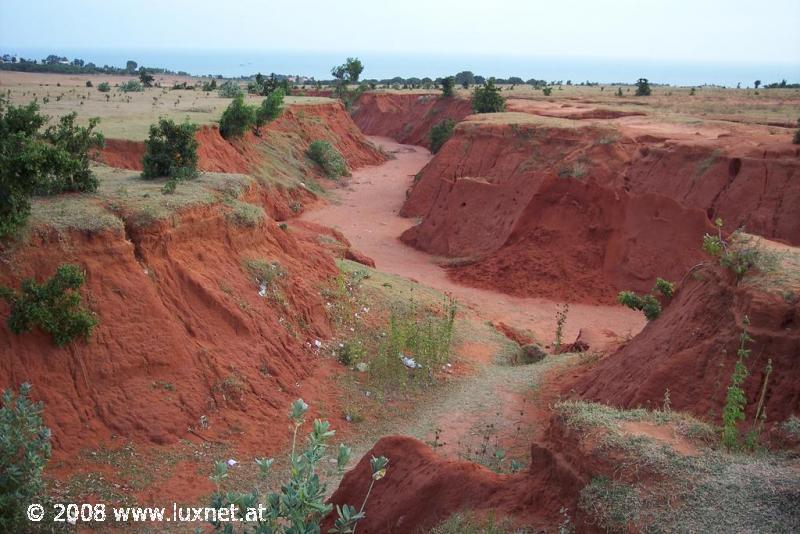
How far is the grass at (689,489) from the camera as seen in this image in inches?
174

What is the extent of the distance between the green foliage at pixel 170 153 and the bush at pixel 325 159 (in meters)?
18.9

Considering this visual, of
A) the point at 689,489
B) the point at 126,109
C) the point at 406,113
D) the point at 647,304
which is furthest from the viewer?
the point at 406,113

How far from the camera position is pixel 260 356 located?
1028cm

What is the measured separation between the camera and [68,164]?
28.9 ft

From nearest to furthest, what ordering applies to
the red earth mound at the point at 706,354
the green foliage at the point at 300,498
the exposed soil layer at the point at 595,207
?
the green foliage at the point at 300,498
the red earth mound at the point at 706,354
the exposed soil layer at the point at 595,207

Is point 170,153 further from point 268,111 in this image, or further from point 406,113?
point 406,113

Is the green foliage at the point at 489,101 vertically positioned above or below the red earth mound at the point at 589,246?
above

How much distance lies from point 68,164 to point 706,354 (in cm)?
837

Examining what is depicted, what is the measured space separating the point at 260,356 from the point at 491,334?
5689mm

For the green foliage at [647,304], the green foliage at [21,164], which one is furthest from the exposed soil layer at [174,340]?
the green foliage at [647,304]

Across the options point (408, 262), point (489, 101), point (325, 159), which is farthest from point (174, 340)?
point (489, 101)

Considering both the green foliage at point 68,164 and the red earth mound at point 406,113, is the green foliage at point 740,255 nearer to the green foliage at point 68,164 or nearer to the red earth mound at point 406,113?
the green foliage at point 68,164

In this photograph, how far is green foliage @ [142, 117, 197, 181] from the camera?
12430 mm

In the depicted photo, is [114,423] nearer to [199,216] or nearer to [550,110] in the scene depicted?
[199,216]
